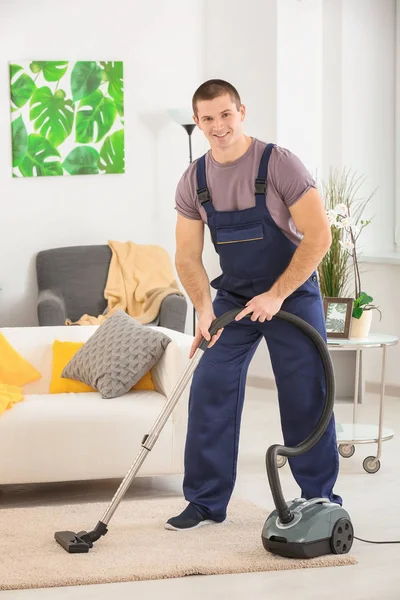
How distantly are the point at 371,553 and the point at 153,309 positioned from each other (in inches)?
126

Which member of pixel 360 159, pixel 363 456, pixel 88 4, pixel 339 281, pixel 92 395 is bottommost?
pixel 363 456

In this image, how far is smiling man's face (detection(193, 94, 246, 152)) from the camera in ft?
11.3

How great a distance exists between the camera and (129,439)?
13.4 feet

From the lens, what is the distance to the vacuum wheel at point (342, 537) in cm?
340

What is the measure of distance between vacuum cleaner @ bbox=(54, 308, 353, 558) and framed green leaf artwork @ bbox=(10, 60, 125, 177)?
11.8 ft

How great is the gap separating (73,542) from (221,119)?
54.3 inches

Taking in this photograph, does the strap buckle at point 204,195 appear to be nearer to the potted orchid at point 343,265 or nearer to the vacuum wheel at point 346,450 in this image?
the potted orchid at point 343,265

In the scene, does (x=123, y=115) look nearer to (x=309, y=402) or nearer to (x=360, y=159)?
(x=360, y=159)

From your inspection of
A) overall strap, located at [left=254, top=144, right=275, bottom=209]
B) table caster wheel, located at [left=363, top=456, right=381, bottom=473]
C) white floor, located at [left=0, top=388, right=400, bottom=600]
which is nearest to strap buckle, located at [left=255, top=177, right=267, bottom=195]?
overall strap, located at [left=254, top=144, right=275, bottom=209]

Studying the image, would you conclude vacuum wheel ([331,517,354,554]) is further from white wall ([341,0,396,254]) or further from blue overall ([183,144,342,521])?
white wall ([341,0,396,254])

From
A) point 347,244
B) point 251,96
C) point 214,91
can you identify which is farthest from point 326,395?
point 251,96

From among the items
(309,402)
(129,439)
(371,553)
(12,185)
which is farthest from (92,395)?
(12,185)

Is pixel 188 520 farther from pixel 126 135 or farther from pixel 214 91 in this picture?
pixel 126 135

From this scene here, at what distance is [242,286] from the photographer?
143 inches
